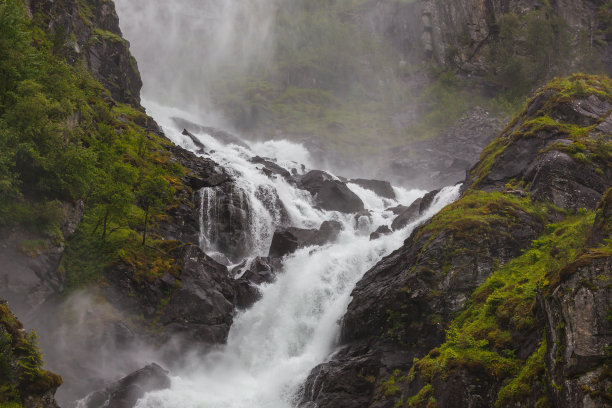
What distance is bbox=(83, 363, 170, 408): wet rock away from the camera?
19750 mm

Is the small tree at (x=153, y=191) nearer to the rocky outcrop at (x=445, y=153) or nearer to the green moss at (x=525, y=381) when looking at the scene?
the green moss at (x=525, y=381)

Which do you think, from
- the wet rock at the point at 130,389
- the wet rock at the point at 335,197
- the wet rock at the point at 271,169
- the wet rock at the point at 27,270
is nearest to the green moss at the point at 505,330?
the wet rock at the point at 130,389

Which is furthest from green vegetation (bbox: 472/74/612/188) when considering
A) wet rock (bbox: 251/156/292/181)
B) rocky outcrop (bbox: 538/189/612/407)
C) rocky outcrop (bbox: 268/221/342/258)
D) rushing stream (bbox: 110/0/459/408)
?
wet rock (bbox: 251/156/292/181)

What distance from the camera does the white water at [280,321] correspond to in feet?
74.0

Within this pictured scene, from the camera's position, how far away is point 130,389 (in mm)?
20172

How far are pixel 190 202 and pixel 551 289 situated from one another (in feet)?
98.6

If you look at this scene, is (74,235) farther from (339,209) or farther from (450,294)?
(339,209)

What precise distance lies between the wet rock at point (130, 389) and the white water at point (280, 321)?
469 millimetres

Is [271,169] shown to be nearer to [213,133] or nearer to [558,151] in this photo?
[213,133]

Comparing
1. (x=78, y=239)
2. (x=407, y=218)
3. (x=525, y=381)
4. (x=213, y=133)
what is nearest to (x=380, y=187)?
(x=407, y=218)

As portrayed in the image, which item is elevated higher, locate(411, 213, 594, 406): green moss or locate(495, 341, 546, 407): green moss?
locate(411, 213, 594, 406): green moss

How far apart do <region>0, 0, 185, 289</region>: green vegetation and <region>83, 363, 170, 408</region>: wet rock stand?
630 cm

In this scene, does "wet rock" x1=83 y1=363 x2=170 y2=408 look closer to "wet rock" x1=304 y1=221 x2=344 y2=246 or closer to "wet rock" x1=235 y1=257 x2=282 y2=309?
"wet rock" x1=235 y1=257 x2=282 y2=309

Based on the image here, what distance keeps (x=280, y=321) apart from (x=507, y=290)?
51.6 ft
